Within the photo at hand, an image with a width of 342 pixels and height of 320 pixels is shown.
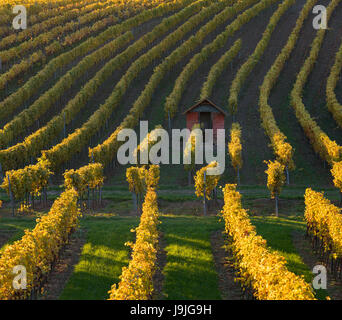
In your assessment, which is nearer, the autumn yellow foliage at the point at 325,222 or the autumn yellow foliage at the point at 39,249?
the autumn yellow foliage at the point at 39,249

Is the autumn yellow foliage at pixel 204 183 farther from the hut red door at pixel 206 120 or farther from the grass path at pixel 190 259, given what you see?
the hut red door at pixel 206 120

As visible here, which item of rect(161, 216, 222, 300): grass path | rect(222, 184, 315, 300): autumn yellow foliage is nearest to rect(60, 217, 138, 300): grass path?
rect(161, 216, 222, 300): grass path

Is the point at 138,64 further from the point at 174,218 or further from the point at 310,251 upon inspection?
the point at 310,251

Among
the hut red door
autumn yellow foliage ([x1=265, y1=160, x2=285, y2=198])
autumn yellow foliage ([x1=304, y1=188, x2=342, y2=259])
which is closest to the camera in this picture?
A: autumn yellow foliage ([x1=304, y1=188, x2=342, y2=259])

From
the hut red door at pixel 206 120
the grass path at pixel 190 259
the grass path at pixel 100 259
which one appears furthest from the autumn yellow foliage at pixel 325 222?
the hut red door at pixel 206 120

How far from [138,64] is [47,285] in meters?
54.8

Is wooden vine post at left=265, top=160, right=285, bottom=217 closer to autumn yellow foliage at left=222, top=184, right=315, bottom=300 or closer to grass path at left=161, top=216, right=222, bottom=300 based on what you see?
grass path at left=161, top=216, right=222, bottom=300

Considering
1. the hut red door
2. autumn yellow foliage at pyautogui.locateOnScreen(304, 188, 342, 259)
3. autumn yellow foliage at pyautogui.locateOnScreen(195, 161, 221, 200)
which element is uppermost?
the hut red door

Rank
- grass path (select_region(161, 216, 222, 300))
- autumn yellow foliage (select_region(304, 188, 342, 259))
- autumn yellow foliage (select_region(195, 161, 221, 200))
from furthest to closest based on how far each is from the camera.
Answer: autumn yellow foliage (select_region(195, 161, 221, 200))
autumn yellow foliage (select_region(304, 188, 342, 259))
grass path (select_region(161, 216, 222, 300))

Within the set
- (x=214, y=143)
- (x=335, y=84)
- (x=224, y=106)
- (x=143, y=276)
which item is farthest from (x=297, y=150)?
(x=143, y=276)

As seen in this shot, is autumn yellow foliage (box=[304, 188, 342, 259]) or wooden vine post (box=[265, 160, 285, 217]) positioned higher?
wooden vine post (box=[265, 160, 285, 217])

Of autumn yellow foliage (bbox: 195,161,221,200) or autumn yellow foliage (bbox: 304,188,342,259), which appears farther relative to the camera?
autumn yellow foliage (bbox: 195,161,221,200)

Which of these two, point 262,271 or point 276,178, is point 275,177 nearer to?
point 276,178

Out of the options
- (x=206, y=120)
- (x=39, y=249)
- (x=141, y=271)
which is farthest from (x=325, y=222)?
(x=206, y=120)
